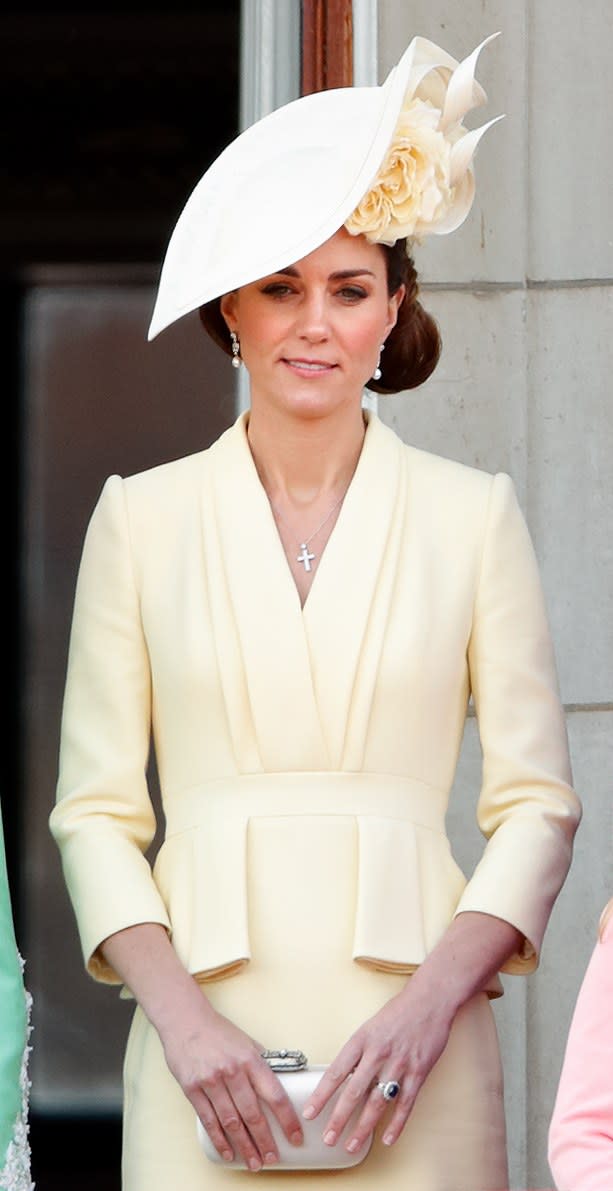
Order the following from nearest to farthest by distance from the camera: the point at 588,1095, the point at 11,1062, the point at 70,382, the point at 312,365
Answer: the point at 588,1095
the point at 11,1062
the point at 312,365
the point at 70,382

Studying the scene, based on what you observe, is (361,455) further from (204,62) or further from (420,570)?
(204,62)

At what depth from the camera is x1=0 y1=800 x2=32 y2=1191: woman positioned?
127 inches

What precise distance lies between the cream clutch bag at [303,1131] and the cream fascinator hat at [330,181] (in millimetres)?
979

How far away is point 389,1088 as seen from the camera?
329 centimetres

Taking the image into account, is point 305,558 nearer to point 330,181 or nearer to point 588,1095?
point 330,181

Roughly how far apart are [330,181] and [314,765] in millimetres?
788

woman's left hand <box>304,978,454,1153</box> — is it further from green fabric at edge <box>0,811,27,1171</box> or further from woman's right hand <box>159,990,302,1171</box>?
green fabric at edge <box>0,811,27,1171</box>

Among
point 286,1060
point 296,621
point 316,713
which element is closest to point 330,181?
point 296,621

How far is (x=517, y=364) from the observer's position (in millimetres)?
4805

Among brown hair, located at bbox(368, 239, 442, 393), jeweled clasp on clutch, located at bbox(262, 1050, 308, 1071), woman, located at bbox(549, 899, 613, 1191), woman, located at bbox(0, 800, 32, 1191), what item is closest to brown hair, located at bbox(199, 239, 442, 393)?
brown hair, located at bbox(368, 239, 442, 393)

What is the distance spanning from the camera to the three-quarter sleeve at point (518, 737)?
3.49m

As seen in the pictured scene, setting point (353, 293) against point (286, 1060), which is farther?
point (353, 293)

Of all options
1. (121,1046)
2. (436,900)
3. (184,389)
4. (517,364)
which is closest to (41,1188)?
(121,1046)

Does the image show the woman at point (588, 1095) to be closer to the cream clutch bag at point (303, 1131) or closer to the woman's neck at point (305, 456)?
the cream clutch bag at point (303, 1131)
